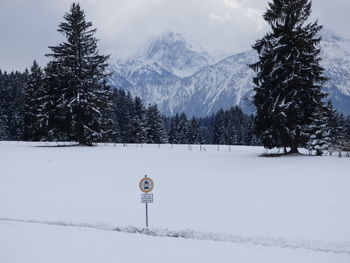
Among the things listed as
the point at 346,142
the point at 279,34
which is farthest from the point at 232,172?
the point at 279,34

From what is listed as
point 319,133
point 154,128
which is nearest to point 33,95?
point 154,128

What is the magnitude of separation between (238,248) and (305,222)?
3.14 meters

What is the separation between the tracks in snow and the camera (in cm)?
766

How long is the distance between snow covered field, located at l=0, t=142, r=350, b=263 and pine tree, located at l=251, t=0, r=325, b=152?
5852 mm

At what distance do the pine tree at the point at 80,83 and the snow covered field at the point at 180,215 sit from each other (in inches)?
584

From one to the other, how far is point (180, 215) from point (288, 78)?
18.1 metres

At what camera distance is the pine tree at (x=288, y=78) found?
24.2 metres

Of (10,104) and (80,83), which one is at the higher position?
(10,104)

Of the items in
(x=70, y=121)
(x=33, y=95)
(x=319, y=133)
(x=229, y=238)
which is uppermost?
(x=33, y=95)

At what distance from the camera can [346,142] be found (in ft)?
80.9

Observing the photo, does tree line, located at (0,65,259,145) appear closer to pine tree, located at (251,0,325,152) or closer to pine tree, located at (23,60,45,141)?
pine tree, located at (23,60,45,141)

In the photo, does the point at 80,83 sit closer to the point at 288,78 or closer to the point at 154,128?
the point at 288,78

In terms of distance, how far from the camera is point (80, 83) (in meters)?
34.3

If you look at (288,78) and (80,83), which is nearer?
(288,78)
